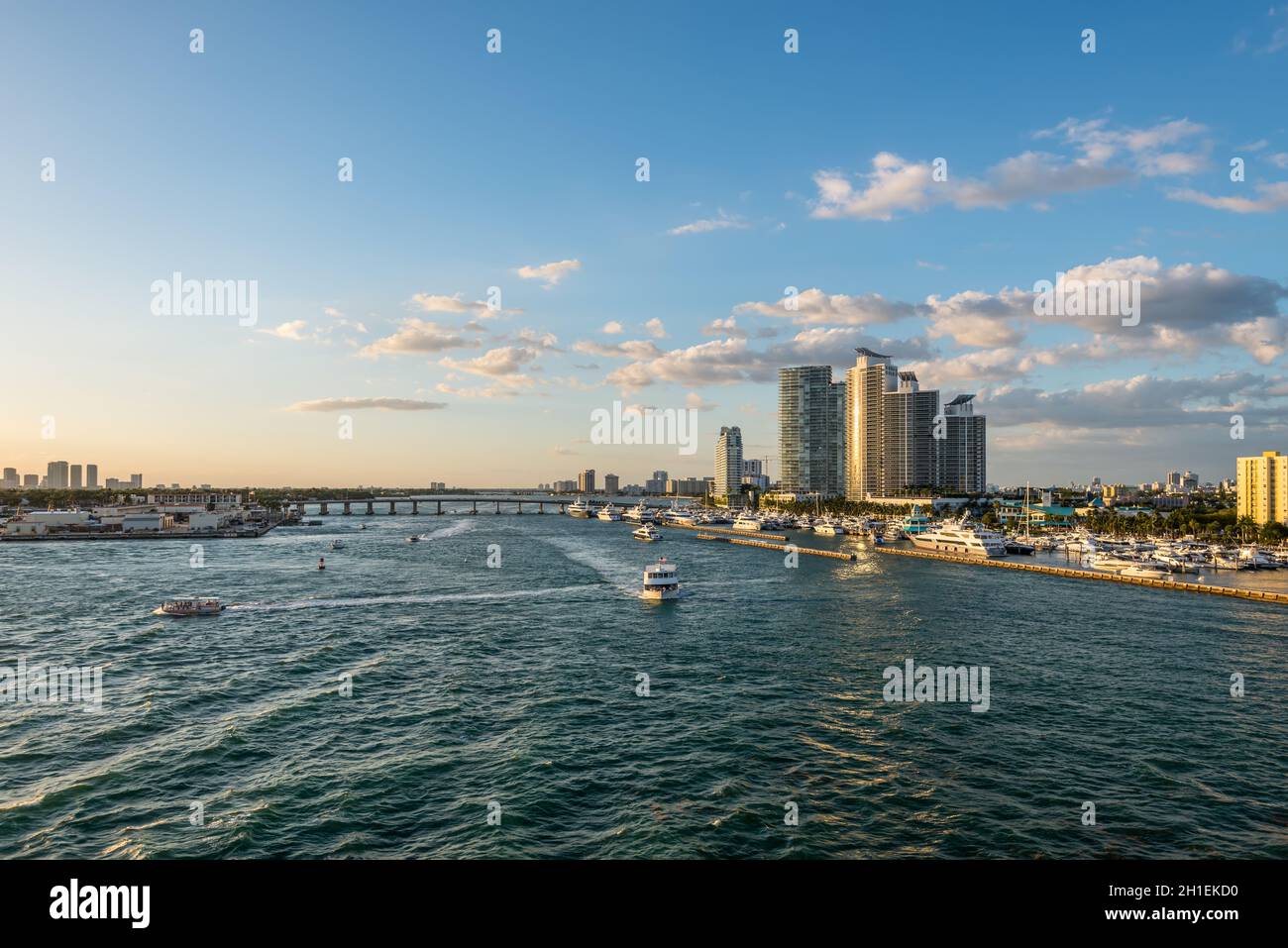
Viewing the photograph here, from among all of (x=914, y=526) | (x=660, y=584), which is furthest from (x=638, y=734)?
(x=914, y=526)

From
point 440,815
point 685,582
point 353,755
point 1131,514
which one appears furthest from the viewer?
point 1131,514

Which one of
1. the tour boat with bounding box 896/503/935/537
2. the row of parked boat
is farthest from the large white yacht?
the tour boat with bounding box 896/503/935/537

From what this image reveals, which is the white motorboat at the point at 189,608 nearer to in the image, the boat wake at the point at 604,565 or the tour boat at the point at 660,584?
the tour boat at the point at 660,584

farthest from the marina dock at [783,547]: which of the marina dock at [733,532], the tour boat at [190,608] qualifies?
the tour boat at [190,608]

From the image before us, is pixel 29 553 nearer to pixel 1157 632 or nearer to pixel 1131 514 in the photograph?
pixel 1157 632

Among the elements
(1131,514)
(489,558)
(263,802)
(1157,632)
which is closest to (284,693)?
(263,802)

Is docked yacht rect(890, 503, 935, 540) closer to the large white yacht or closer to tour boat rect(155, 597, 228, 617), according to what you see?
the large white yacht
